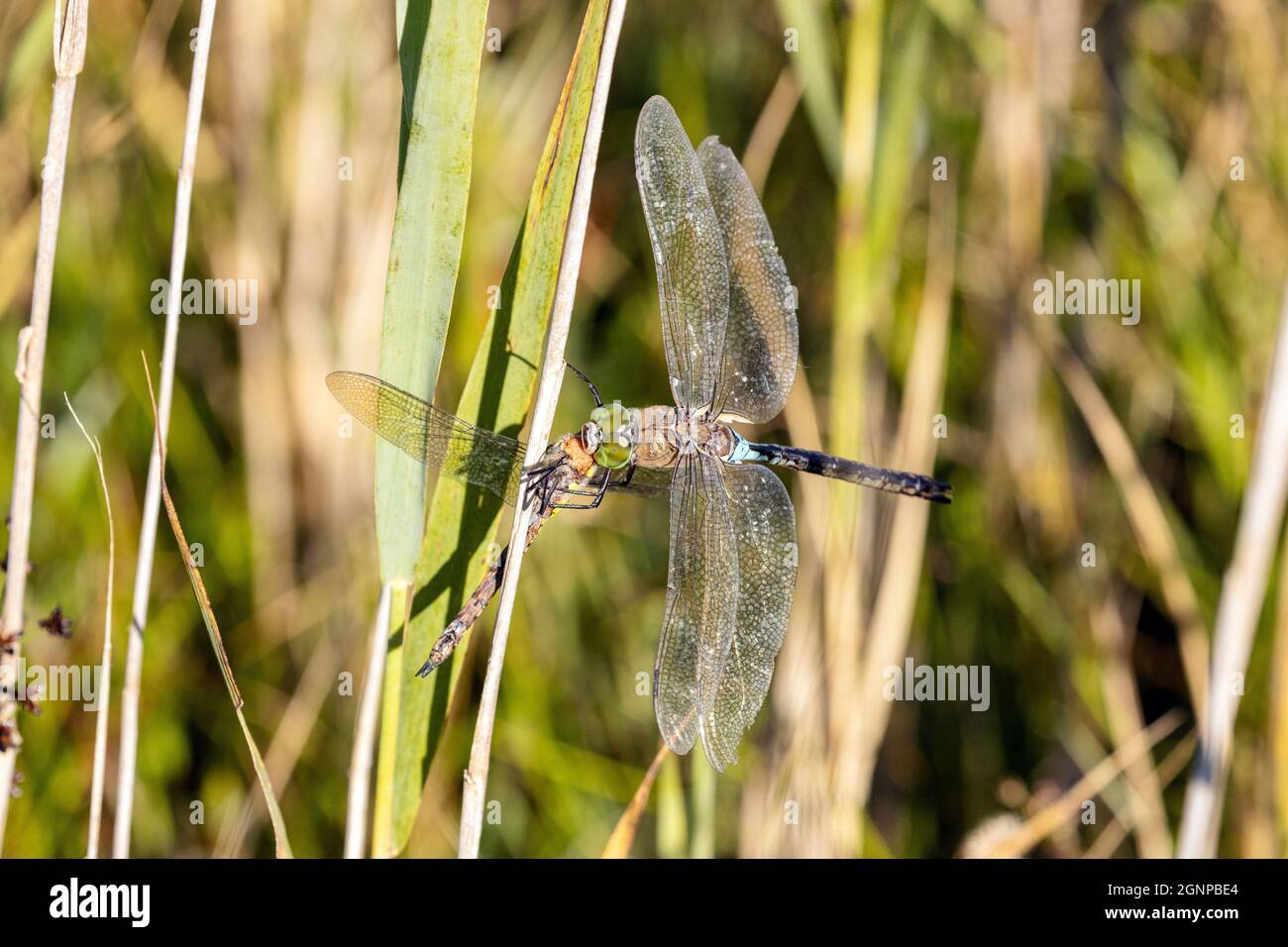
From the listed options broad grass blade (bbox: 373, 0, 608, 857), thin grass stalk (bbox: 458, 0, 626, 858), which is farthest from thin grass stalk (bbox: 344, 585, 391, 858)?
thin grass stalk (bbox: 458, 0, 626, 858)

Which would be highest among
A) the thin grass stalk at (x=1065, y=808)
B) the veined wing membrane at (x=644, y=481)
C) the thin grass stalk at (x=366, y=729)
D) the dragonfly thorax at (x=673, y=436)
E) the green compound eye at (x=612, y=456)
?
the dragonfly thorax at (x=673, y=436)

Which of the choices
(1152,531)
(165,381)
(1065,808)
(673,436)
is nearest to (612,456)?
(673,436)

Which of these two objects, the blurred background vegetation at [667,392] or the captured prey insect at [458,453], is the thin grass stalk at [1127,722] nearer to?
the blurred background vegetation at [667,392]

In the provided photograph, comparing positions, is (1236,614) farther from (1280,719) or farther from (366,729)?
(366,729)

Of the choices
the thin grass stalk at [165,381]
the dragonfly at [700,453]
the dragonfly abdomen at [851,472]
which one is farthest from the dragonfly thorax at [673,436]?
the thin grass stalk at [165,381]

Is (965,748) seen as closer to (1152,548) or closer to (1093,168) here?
(1152,548)

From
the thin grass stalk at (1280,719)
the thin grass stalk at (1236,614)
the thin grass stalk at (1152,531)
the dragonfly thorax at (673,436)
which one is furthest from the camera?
the thin grass stalk at (1152,531)

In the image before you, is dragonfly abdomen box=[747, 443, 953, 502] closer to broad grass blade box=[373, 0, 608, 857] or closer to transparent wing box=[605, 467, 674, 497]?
transparent wing box=[605, 467, 674, 497]
